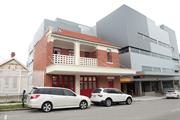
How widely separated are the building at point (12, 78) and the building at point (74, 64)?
1946 millimetres

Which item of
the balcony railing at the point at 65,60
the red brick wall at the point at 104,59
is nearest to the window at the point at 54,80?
the balcony railing at the point at 65,60

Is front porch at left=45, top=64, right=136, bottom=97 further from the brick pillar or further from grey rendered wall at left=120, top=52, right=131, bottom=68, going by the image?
grey rendered wall at left=120, top=52, right=131, bottom=68

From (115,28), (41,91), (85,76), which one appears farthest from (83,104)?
(115,28)

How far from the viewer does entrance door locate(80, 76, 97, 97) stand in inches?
805

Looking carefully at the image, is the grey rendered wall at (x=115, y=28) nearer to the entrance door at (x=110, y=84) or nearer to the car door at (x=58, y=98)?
the entrance door at (x=110, y=84)

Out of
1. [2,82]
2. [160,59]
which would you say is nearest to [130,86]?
[160,59]

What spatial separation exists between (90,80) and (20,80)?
26.7 ft

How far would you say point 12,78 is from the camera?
17.1m

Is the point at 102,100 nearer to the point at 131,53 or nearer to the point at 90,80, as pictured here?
the point at 90,80

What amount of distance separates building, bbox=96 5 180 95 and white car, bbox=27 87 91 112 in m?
14.9

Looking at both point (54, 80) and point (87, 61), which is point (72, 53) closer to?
point (87, 61)

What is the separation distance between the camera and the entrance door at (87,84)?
20.4 metres

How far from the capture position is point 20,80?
57.0ft

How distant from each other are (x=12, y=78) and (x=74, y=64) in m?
6.40
